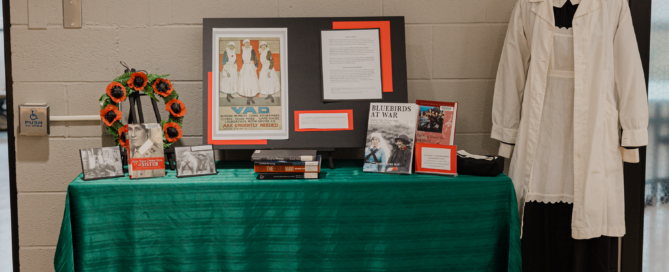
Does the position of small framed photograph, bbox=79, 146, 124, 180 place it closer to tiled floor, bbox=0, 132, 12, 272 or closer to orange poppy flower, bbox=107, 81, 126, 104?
orange poppy flower, bbox=107, 81, 126, 104

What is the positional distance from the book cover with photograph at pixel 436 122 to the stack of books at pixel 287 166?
471 mm

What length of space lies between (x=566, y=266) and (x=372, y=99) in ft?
3.70

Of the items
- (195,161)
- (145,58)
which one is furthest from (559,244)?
(145,58)

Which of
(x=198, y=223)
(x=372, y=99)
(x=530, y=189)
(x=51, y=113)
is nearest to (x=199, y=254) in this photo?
(x=198, y=223)

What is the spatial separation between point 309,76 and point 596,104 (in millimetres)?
1186

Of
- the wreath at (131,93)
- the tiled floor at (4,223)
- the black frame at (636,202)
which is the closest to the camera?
the wreath at (131,93)

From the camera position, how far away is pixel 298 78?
5.95 feet

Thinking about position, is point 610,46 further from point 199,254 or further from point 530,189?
point 199,254

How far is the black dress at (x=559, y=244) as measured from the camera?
5.54 ft

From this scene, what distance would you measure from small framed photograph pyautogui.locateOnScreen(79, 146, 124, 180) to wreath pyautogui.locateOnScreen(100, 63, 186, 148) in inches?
2.5

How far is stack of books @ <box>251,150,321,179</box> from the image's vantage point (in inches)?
60.9

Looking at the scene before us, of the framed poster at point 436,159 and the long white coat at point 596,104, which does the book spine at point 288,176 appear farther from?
the long white coat at point 596,104

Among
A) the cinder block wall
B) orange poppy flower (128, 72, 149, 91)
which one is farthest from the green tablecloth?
the cinder block wall

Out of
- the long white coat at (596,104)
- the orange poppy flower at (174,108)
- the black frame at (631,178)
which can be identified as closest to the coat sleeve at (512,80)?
the long white coat at (596,104)
